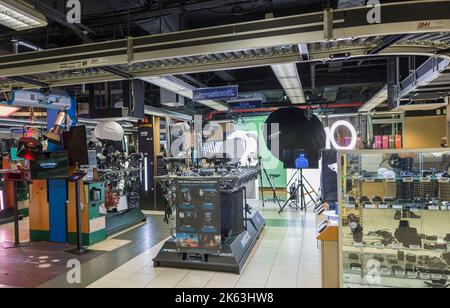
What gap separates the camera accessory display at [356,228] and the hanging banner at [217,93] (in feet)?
12.1

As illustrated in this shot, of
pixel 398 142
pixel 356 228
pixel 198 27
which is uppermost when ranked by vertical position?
pixel 198 27

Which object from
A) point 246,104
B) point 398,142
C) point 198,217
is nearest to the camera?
point 198,217

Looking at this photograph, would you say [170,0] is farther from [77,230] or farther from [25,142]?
[77,230]

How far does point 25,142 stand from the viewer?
18.7 feet

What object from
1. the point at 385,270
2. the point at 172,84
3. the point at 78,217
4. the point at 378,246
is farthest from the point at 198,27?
the point at 385,270

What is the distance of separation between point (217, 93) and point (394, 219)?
13.3 feet

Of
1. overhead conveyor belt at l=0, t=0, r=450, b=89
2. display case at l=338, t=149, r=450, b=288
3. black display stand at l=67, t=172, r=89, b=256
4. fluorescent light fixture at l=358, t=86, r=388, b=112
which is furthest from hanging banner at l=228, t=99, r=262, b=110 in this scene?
display case at l=338, t=149, r=450, b=288

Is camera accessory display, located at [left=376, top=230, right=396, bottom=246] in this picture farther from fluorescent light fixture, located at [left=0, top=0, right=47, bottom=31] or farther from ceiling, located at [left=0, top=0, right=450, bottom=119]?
fluorescent light fixture, located at [left=0, top=0, right=47, bottom=31]

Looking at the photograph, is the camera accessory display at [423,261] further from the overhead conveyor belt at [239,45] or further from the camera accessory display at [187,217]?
the camera accessory display at [187,217]

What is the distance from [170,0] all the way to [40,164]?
3.83 m

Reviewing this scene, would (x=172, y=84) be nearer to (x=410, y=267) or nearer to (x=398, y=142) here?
(x=410, y=267)

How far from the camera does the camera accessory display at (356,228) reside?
3133mm

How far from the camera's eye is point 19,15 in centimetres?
280

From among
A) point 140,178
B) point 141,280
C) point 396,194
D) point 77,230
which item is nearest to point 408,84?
point 396,194
